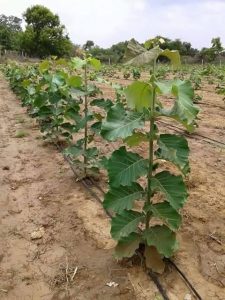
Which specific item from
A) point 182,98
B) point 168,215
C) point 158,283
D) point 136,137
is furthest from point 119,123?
point 158,283

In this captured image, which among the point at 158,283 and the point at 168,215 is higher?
the point at 168,215

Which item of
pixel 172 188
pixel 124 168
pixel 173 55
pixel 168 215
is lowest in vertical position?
pixel 168 215

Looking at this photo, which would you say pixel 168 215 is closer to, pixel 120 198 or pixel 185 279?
pixel 120 198

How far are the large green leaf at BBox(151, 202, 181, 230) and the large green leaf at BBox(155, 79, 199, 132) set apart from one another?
617 mm

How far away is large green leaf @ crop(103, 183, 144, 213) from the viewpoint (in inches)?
115

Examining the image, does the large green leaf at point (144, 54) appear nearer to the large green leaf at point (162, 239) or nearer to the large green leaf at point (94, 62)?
the large green leaf at point (162, 239)

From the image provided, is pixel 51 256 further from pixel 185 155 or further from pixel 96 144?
pixel 96 144

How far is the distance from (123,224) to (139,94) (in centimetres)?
96

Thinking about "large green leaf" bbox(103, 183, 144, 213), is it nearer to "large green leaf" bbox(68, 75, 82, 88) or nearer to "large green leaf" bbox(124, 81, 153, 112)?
"large green leaf" bbox(124, 81, 153, 112)

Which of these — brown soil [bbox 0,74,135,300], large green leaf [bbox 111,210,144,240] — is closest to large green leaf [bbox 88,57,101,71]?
brown soil [bbox 0,74,135,300]

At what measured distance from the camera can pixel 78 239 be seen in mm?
3607

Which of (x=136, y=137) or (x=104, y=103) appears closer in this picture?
(x=136, y=137)

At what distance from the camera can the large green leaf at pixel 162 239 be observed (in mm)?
2961

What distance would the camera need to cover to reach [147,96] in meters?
2.68
